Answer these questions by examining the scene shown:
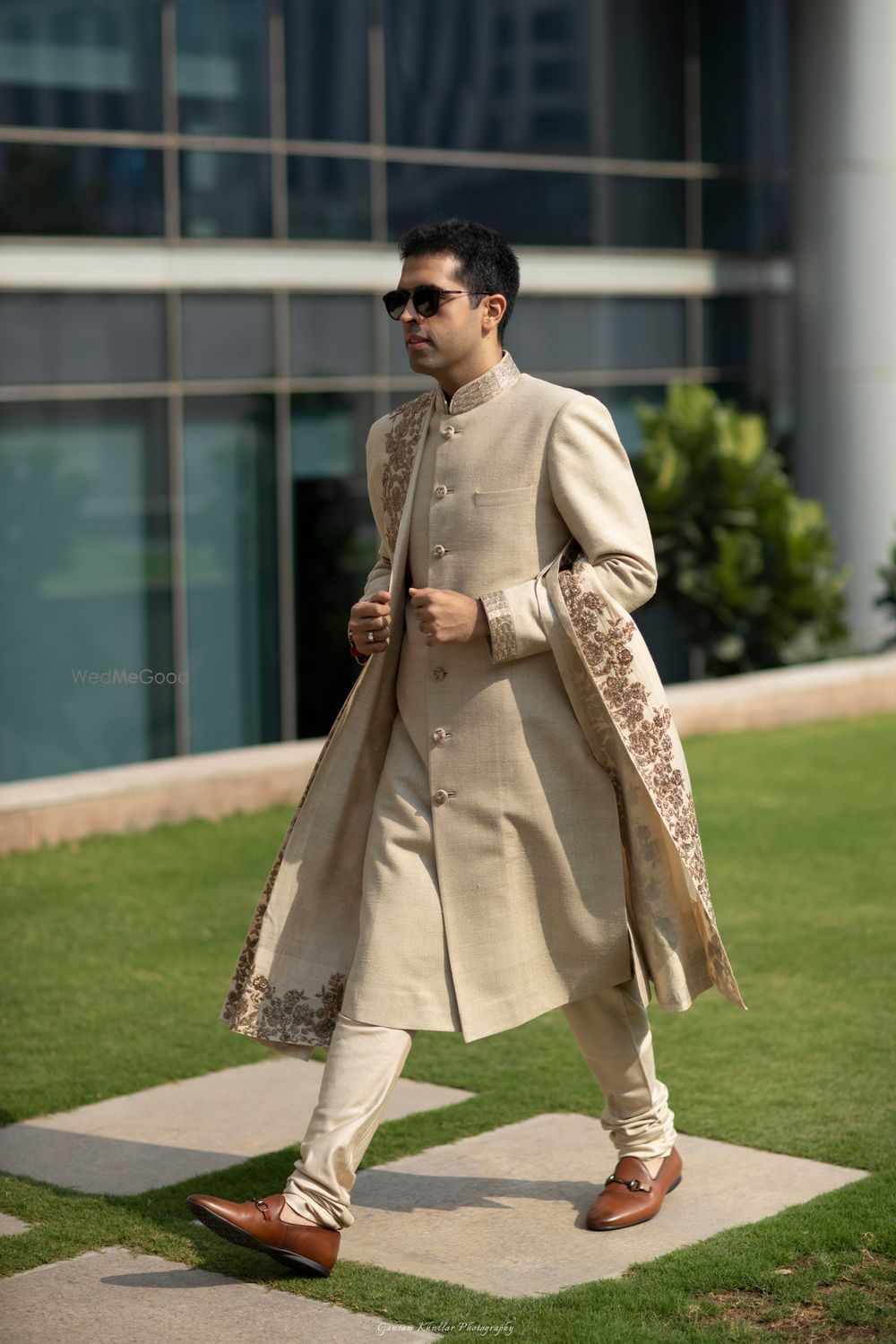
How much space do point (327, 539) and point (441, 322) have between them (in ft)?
31.9

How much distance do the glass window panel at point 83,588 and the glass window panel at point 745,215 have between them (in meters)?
6.05

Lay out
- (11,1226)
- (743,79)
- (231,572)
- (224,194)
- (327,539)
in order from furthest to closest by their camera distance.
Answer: (743,79) → (327,539) → (231,572) → (224,194) → (11,1226)

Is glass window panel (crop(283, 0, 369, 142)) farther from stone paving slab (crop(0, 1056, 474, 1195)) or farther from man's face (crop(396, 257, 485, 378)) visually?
man's face (crop(396, 257, 485, 378))

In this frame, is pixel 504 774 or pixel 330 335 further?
pixel 330 335

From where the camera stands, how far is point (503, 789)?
4.16 metres

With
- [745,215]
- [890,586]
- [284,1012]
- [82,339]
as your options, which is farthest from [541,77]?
[284,1012]

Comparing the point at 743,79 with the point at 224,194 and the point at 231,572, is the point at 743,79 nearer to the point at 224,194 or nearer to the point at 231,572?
the point at 224,194

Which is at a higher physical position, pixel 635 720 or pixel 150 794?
pixel 635 720

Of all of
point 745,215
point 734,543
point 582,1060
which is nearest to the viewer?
point 582,1060

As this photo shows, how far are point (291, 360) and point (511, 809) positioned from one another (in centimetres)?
969

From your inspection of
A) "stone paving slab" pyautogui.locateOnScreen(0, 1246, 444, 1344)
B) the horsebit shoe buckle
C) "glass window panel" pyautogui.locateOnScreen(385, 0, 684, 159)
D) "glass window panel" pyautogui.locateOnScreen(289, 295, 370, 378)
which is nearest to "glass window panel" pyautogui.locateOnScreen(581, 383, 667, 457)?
"glass window panel" pyautogui.locateOnScreen(385, 0, 684, 159)

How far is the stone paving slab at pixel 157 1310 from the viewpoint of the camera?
3703 millimetres

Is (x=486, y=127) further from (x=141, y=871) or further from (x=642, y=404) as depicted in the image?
(x=141, y=871)

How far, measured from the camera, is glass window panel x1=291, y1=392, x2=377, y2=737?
13.7 metres
